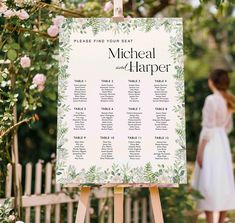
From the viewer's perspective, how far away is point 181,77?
3156mm

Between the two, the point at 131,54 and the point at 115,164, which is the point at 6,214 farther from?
the point at 131,54

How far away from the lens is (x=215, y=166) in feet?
16.2

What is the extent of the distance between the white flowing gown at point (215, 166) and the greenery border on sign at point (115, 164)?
1.80 metres

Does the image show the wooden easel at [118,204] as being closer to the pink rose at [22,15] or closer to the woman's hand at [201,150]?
the pink rose at [22,15]

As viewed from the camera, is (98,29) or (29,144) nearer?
(98,29)

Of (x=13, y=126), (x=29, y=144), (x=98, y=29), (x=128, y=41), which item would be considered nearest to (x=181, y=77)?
(x=128, y=41)

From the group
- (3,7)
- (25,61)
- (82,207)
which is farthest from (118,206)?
(3,7)

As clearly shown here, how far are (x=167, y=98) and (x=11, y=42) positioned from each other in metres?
1.19

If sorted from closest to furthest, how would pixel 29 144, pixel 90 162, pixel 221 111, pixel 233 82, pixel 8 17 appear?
pixel 90 162, pixel 8 17, pixel 221 111, pixel 29 144, pixel 233 82

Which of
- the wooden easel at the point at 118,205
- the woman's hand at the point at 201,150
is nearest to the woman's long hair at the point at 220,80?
the woman's hand at the point at 201,150

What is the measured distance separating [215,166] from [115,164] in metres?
2.11

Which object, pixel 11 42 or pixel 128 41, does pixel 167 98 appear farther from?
pixel 11 42

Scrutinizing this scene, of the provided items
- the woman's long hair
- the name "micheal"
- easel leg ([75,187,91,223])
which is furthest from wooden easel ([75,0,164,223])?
the woman's long hair

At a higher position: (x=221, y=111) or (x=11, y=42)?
(x=11, y=42)
